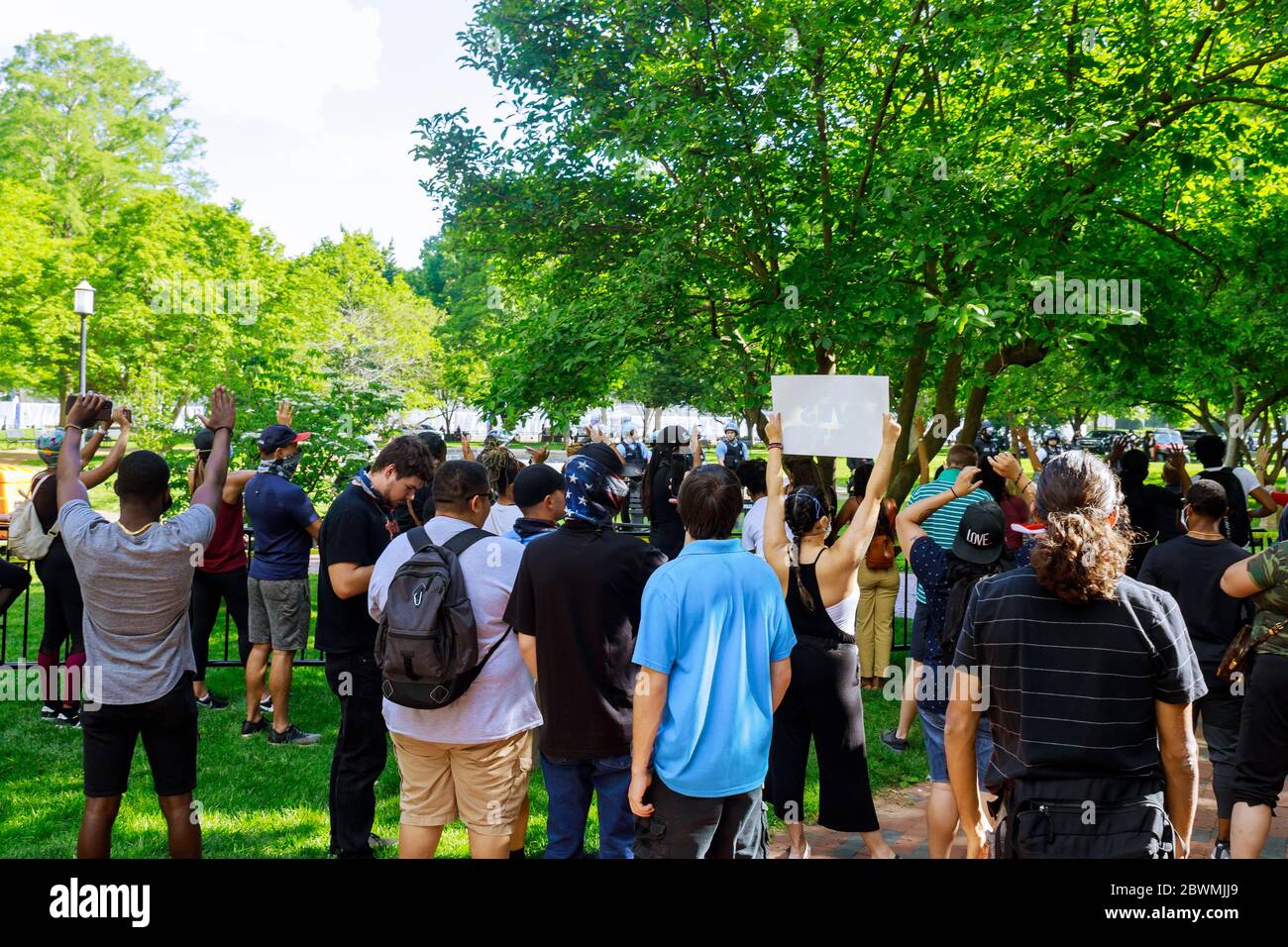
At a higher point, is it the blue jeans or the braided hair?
the braided hair

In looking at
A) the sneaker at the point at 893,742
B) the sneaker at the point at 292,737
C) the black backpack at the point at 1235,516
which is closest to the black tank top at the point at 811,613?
the sneaker at the point at 893,742

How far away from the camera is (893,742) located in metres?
6.47

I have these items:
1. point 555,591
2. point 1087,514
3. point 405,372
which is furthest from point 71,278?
point 1087,514

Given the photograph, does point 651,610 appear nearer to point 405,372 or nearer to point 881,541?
point 881,541

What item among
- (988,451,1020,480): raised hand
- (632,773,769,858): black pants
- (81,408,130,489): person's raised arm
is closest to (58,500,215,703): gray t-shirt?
(81,408,130,489): person's raised arm

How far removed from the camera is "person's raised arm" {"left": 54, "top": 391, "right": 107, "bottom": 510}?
12.8ft

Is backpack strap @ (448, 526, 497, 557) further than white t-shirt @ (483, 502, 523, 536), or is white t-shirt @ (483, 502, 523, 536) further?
white t-shirt @ (483, 502, 523, 536)

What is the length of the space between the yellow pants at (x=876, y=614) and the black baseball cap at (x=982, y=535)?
10.2 ft

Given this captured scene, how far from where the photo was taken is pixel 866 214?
27.9ft

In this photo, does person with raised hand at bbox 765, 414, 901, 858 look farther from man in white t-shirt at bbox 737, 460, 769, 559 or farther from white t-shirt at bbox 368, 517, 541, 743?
white t-shirt at bbox 368, 517, 541, 743

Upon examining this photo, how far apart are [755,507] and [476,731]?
8.12 ft

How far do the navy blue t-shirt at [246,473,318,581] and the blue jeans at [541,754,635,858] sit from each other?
2.88 m

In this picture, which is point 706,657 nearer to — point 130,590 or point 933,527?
point 130,590

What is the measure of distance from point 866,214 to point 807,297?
3.74 feet
